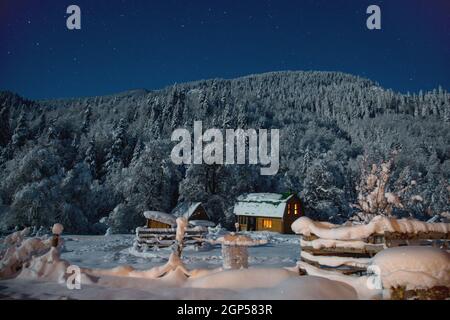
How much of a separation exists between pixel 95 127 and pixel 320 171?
45215mm

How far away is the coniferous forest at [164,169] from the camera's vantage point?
122 feet

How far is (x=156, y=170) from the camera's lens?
45.3 m

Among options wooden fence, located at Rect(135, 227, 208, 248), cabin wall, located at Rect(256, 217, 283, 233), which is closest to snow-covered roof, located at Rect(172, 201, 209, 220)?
cabin wall, located at Rect(256, 217, 283, 233)

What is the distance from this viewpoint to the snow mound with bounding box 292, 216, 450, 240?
7195 mm

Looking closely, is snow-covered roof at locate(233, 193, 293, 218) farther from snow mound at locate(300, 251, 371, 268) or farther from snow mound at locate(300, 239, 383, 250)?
snow mound at locate(300, 251, 371, 268)

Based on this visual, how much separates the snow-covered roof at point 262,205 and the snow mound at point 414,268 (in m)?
37.9

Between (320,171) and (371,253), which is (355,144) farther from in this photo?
(371,253)

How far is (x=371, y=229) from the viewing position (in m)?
7.18

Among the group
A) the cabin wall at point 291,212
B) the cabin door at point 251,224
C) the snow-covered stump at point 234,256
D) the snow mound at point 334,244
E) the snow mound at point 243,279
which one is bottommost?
the cabin door at point 251,224

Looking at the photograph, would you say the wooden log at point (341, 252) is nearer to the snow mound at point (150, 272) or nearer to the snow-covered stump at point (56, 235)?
the snow mound at point (150, 272)

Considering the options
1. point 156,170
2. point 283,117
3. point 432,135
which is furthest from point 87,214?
point 432,135

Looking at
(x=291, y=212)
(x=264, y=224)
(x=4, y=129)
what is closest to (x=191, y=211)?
(x=264, y=224)

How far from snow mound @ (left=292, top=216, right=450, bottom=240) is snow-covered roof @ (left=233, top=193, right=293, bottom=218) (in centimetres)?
3520

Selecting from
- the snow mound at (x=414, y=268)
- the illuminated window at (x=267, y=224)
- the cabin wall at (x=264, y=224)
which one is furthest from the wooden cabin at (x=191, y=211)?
the snow mound at (x=414, y=268)
